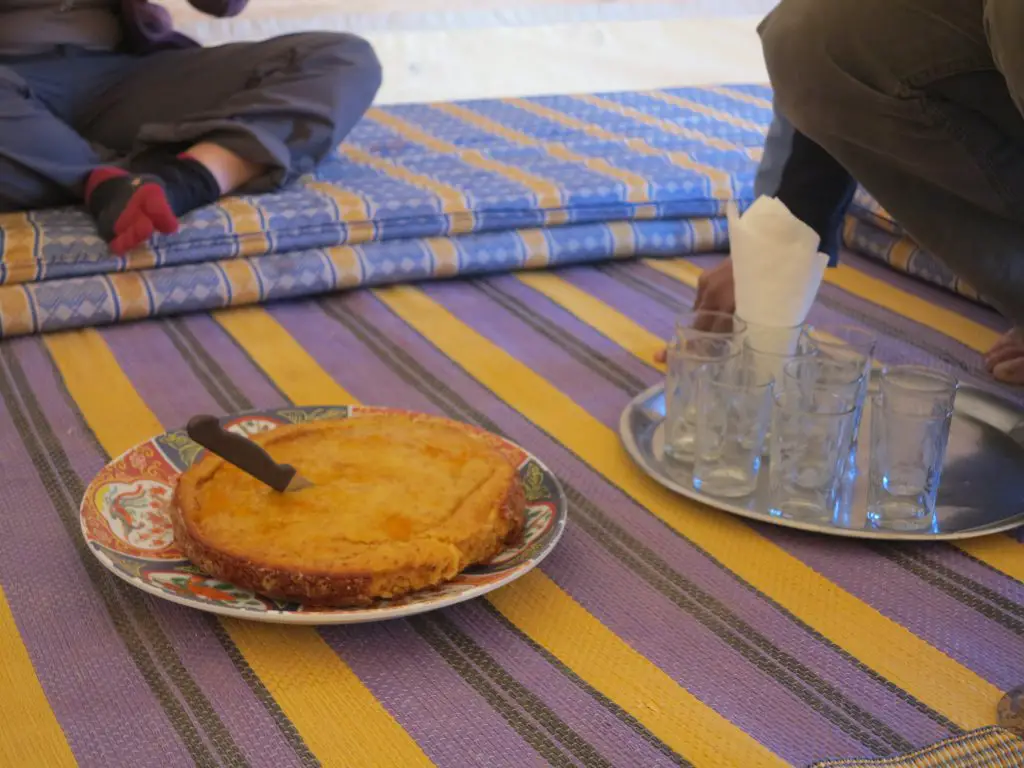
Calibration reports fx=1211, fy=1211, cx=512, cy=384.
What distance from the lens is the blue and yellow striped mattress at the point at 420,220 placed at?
4.99ft

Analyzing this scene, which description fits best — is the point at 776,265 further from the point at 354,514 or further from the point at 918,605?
the point at 354,514

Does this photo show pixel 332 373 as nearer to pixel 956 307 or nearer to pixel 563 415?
pixel 563 415

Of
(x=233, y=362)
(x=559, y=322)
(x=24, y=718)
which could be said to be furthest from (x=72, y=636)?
(x=559, y=322)

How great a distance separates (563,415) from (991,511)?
1.45ft

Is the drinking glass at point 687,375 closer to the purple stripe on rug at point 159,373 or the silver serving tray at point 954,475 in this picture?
the silver serving tray at point 954,475

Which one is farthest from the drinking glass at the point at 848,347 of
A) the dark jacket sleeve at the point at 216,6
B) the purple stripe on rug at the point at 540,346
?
the dark jacket sleeve at the point at 216,6

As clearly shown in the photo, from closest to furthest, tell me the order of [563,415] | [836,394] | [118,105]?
1. [836,394]
2. [563,415]
3. [118,105]

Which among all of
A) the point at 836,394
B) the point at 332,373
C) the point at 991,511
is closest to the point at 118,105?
the point at 332,373

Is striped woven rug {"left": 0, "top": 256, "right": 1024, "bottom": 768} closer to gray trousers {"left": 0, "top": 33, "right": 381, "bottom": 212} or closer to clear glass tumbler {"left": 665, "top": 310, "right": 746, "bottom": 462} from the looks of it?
clear glass tumbler {"left": 665, "top": 310, "right": 746, "bottom": 462}

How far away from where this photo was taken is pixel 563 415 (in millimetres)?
1300

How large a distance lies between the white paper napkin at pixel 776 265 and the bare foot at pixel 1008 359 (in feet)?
1.13

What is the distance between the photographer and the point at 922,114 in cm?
114

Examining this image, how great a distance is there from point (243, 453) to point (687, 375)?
408mm

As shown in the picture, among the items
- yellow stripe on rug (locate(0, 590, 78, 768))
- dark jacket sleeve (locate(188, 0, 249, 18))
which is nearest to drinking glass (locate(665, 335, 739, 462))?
yellow stripe on rug (locate(0, 590, 78, 768))
